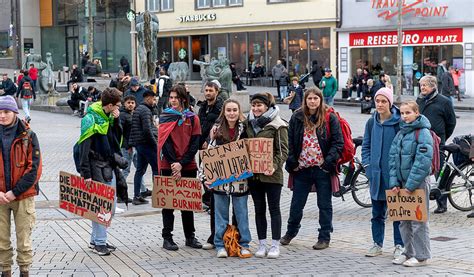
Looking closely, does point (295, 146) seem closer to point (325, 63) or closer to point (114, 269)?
point (114, 269)

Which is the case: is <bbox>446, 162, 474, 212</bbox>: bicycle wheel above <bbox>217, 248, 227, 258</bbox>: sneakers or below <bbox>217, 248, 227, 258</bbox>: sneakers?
above

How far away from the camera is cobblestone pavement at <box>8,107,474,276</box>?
25.6 ft

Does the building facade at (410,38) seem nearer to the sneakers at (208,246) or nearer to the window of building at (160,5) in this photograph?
the window of building at (160,5)

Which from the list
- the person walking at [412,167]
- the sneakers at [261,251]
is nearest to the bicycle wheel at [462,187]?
the person walking at [412,167]

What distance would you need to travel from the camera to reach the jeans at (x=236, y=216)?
8492 millimetres

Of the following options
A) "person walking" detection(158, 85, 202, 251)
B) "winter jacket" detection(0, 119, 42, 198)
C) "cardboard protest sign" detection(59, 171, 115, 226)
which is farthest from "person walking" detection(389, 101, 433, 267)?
"winter jacket" detection(0, 119, 42, 198)

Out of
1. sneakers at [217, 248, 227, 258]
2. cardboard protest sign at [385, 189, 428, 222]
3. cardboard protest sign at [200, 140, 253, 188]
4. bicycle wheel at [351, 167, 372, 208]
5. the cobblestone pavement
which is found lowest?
the cobblestone pavement

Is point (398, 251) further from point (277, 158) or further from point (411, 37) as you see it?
point (411, 37)

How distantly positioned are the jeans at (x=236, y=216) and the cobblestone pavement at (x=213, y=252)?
22cm

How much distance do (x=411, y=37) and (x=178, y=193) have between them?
99.0 ft

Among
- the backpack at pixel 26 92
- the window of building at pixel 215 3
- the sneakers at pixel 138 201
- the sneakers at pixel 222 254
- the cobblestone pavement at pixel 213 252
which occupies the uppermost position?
the window of building at pixel 215 3

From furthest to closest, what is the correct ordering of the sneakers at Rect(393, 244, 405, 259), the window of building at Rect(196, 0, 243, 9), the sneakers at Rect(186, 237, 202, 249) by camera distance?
the window of building at Rect(196, 0, 243, 9) → the sneakers at Rect(186, 237, 202, 249) → the sneakers at Rect(393, 244, 405, 259)

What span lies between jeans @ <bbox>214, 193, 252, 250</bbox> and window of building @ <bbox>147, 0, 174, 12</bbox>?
139 feet

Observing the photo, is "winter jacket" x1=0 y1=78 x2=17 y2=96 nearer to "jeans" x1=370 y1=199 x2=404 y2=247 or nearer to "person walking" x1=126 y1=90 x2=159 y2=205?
"person walking" x1=126 y1=90 x2=159 y2=205
